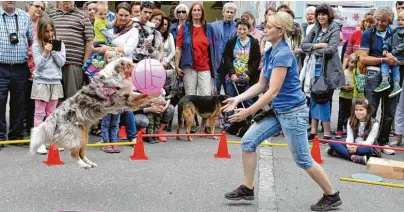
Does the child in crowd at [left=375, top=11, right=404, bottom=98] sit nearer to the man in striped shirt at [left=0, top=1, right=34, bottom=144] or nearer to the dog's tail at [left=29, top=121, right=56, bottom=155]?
the dog's tail at [left=29, top=121, right=56, bottom=155]

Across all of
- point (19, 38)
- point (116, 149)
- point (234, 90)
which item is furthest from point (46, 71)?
point (234, 90)

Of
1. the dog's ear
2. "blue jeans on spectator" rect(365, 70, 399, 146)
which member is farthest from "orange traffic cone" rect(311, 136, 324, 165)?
the dog's ear

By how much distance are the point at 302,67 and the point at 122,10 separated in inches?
139

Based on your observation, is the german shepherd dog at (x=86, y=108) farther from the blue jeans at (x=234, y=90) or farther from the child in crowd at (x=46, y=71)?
the blue jeans at (x=234, y=90)

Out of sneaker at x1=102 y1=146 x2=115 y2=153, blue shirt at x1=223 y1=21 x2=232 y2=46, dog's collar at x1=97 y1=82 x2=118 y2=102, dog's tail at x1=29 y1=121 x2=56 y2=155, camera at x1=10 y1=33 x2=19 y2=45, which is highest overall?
blue shirt at x1=223 y1=21 x2=232 y2=46

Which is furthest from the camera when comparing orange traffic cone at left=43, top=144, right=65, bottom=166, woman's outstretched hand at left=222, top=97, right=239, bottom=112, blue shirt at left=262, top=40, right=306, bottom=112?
orange traffic cone at left=43, top=144, right=65, bottom=166

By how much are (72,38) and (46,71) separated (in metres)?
0.72

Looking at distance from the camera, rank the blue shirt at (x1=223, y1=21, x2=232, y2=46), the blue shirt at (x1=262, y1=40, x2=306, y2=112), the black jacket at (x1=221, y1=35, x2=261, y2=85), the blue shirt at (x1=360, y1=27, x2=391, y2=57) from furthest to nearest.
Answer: the blue shirt at (x1=223, y1=21, x2=232, y2=46) → the black jacket at (x1=221, y1=35, x2=261, y2=85) → the blue shirt at (x1=360, y1=27, x2=391, y2=57) → the blue shirt at (x1=262, y1=40, x2=306, y2=112)

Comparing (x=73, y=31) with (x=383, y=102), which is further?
(x=383, y=102)

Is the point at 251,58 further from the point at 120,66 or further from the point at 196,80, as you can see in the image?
the point at 120,66

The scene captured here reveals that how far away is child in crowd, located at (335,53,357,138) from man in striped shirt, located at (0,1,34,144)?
535 centimetres

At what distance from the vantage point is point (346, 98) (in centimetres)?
987

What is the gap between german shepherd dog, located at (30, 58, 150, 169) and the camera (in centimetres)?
588

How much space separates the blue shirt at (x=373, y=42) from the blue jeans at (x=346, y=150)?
1.73 meters
